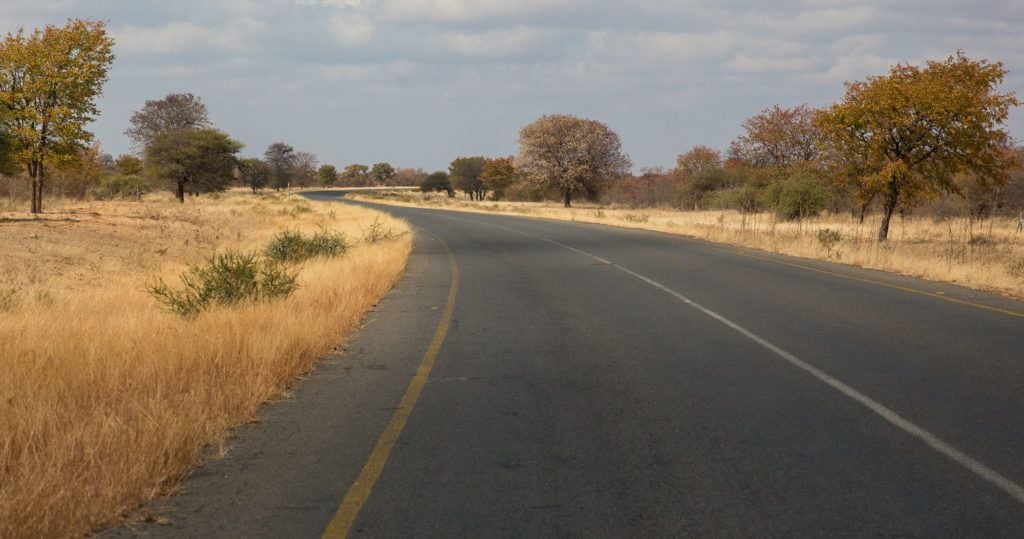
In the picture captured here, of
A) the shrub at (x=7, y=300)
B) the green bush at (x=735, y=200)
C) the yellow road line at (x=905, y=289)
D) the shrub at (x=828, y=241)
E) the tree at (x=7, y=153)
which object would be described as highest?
the tree at (x=7, y=153)

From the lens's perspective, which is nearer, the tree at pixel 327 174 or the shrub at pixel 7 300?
the shrub at pixel 7 300

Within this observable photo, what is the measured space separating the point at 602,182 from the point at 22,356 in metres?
67.5

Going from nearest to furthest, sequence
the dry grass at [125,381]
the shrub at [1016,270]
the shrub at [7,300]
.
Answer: the dry grass at [125,381]
the shrub at [7,300]
the shrub at [1016,270]

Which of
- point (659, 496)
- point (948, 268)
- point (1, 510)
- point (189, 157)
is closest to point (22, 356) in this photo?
point (1, 510)

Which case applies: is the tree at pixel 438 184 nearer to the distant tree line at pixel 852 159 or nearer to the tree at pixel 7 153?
the distant tree line at pixel 852 159

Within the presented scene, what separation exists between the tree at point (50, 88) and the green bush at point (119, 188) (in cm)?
3375

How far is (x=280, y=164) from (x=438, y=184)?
2863 centimetres

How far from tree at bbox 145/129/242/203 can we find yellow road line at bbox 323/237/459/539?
55579 mm

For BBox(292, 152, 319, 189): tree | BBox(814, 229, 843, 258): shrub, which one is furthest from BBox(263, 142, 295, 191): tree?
BBox(814, 229, 843, 258): shrub

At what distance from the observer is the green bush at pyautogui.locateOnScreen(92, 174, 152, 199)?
59.6 m

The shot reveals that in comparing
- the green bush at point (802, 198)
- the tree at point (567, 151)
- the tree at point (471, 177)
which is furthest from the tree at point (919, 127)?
the tree at point (471, 177)

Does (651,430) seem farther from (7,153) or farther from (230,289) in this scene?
(7,153)

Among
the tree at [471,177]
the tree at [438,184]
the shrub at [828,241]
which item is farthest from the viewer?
the tree at [438,184]

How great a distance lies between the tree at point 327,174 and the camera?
182 meters
